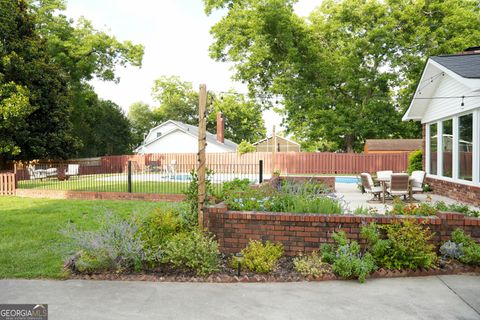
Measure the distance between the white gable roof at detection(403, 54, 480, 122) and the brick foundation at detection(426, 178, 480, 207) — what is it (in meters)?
→ 2.15

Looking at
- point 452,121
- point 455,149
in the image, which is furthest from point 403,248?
point 452,121

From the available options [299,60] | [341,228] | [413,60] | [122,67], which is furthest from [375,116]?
[341,228]

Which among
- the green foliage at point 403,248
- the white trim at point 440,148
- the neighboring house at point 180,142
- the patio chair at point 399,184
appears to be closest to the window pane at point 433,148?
the white trim at point 440,148

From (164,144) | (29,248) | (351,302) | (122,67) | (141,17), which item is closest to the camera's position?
(351,302)

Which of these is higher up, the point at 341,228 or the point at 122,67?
the point at 122,67

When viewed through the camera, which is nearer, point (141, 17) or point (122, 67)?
point (141, 17)

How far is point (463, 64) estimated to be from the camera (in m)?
10.1

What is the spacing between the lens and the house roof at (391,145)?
35.8m

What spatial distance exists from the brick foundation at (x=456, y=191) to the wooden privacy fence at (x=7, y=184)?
51.4ft

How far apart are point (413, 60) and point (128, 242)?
95.7ft

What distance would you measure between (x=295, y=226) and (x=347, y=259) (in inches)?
36.9

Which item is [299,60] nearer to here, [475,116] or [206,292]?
[475,116]

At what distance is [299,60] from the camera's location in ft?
98.7

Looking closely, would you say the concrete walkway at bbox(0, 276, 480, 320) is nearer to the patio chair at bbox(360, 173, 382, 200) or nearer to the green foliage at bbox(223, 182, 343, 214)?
the green foliage at bbox(223, 182, 343, 214)
